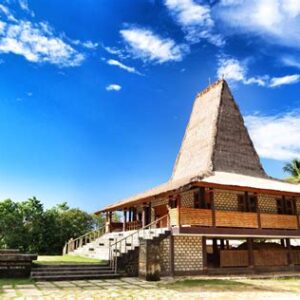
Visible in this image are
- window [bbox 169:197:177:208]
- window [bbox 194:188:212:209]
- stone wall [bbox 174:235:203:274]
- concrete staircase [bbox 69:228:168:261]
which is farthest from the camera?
window [bbox 169:197:177:208]

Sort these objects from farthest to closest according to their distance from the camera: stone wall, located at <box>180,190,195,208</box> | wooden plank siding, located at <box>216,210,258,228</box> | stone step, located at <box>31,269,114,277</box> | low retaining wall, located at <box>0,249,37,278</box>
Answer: stone wall, located at <box>180,190,195,208</box> < wooden plank siding, located at <box>216,210,258,228</box> < stone step, located at <box>31,269,114,277</box> < low retaining wall, located at <box>0,249,37,278</box>

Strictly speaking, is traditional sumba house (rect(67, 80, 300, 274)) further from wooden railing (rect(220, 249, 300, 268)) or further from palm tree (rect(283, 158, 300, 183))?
palm tree (rect(283, 158, 300, 183))

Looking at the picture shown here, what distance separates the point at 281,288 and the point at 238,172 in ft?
29.6

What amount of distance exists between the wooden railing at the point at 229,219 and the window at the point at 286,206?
103 centimetres

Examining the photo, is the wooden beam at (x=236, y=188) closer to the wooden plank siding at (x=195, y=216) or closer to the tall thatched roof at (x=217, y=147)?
the tall thatched roof at (x=217, y=147)

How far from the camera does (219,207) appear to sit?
16.8 metres

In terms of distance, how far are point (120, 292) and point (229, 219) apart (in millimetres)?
7129

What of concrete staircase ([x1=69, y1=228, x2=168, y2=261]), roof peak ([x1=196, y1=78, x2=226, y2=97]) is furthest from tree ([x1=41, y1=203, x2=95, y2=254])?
roof peak ([x1=196, y1=78, x2=226, y2=97])

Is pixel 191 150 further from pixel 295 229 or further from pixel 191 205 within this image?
pixel 295 229

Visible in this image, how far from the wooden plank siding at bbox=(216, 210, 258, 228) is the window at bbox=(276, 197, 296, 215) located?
9.87ft

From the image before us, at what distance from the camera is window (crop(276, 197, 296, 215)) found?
18.6 meters

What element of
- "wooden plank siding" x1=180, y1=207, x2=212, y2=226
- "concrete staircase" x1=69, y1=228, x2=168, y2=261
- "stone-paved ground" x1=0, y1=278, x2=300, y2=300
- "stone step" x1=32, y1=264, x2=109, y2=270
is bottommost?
"stone-paved ground" x1=0, y1=278, x2=300, y2=300

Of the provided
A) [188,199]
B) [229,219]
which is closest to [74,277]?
[229,219]

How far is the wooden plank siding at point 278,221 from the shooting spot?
16.5 m
